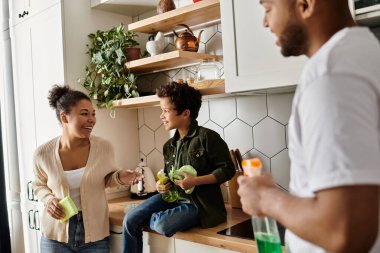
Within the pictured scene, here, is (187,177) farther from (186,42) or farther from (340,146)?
(340,146)

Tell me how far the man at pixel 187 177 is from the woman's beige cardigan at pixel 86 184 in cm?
16

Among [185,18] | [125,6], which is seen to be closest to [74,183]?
[185,18]

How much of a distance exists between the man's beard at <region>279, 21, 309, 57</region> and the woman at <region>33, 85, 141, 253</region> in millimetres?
1086

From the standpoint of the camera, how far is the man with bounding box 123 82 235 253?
1.33 m

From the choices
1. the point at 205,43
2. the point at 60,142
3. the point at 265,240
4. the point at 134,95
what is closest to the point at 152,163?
the point at 134,95

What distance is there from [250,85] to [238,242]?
21.1 inches

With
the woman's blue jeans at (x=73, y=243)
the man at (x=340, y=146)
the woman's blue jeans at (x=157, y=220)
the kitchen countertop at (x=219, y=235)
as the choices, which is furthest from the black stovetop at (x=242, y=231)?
the man at (x=340, y=146)

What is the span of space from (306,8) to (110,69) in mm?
1380

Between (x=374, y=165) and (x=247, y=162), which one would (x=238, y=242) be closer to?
(x=247, y=162)

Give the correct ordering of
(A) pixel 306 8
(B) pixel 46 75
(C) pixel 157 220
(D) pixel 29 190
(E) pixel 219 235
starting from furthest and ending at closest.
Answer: (D) pixel 29 190 → (B) pixel 46 75 → (C) pixel 157 220 → (E) pixel 219 235 → (A) pixel 306 8

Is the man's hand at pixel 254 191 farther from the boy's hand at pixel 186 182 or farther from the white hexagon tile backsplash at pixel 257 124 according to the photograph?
the white hexagon tile backsplash at pixel 257 124

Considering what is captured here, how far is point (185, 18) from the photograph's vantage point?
1630 mm

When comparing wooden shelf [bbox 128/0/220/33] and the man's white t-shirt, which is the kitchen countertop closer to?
the man's white t-shirt

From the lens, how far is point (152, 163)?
2.04 meters
